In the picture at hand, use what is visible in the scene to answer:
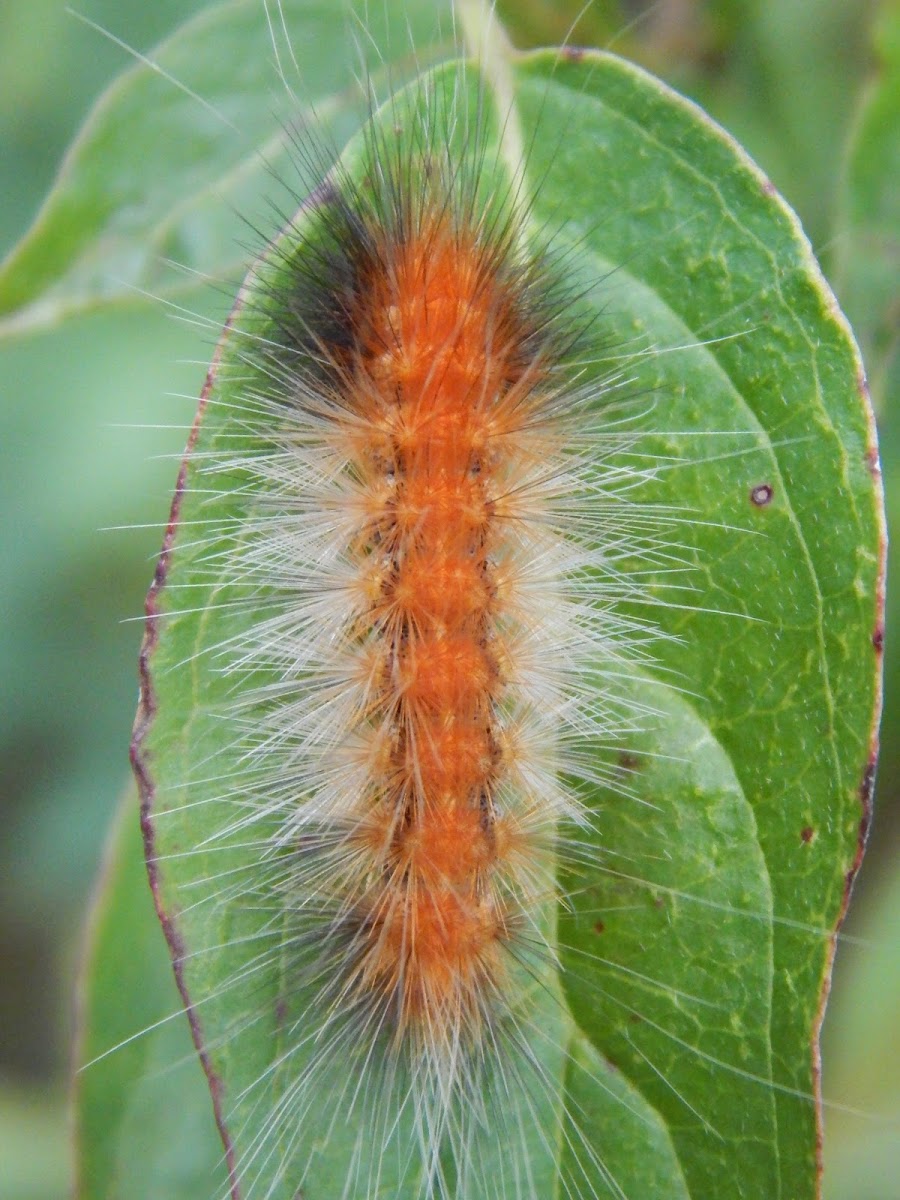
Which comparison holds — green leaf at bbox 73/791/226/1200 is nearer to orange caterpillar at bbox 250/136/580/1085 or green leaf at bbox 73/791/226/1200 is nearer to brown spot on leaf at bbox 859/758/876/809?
orange caterpillar at bbox 250/136/580/1085

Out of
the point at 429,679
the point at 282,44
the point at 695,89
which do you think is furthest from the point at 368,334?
the point at 695,89

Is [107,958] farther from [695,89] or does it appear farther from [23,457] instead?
[695,89]

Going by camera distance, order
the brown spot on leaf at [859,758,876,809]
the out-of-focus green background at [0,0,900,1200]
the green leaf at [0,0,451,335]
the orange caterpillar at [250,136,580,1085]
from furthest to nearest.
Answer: the out-of-focus green background at [0,0,900,1200] < the green leaf at [0,0,451,335] < the orange caterpillar at [250,136,580,1085] < the brown spot on leaf at [859,758,876,809]

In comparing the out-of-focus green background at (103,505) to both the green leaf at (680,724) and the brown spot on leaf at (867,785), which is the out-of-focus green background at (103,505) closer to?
the green leaf at (680,724)

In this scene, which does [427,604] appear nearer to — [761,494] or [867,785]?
[761,494]

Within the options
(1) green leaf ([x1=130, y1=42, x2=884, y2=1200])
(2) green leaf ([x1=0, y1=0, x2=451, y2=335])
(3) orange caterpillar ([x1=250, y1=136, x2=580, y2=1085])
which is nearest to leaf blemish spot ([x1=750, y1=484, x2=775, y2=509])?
(1) green leaf ([x1=130, y1=42, x2=884, y2=1200])

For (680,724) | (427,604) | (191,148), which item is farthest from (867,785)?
(191,148)
